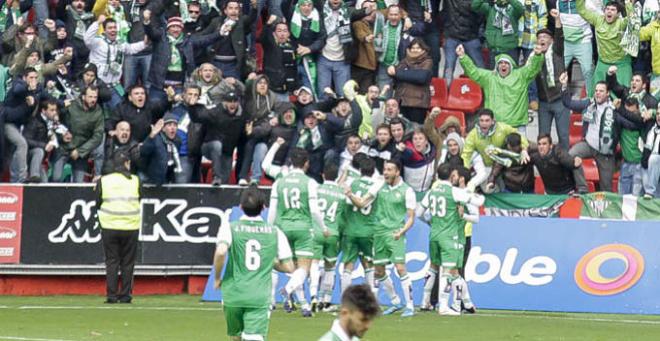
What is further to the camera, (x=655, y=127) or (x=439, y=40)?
(x=439, y=40)

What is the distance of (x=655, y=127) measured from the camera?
23516 millimetres

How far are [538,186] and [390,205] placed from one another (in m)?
5.40

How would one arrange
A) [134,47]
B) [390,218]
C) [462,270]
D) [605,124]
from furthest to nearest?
1. [134,47]
2. [605,124]
3. [462,270]
4. [390,218]

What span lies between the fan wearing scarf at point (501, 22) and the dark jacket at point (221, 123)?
4.91m

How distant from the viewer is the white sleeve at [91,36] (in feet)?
82.9

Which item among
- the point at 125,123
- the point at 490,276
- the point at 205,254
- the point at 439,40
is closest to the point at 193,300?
the point at 205,254

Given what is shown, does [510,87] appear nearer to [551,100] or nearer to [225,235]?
[551,100]

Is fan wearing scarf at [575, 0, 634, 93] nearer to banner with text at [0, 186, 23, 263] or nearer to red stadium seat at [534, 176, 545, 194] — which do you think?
red stadium seat at [534, 176, 545, 194]

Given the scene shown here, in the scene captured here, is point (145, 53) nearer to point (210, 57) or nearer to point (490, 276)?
point (210, 57)

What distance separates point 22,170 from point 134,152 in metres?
1.86

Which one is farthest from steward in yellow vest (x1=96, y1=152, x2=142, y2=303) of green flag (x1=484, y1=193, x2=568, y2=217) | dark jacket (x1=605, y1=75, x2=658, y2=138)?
dark jacket (x1=605, y1=75, x2=658, y2=138)

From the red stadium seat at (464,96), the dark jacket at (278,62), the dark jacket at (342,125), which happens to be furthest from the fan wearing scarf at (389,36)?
the dark jacket at (342,125)

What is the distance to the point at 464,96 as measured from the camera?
1043 inches

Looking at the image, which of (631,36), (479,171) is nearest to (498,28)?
(631,36)
